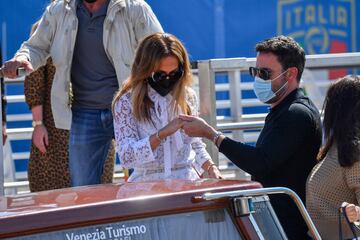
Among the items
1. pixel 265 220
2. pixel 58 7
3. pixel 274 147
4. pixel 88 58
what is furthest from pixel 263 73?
pixel 265 220

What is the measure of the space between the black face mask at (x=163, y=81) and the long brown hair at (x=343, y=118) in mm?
794

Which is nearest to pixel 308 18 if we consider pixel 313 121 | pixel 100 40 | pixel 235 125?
pixel 235 125

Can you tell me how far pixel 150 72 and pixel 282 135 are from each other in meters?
0.78

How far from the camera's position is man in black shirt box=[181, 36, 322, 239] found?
4.11 metres

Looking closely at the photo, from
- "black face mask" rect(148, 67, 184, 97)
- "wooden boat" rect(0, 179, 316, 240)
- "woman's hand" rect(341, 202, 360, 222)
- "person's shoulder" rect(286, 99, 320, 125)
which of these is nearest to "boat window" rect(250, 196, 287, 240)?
"wooden boat" rect(0, 179, 316, 240)

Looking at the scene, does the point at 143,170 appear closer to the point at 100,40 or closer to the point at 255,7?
the point at 100,40

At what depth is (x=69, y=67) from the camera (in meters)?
5.22

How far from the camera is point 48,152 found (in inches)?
223

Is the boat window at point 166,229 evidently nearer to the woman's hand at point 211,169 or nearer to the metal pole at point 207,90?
the woman's hand at point 211,169

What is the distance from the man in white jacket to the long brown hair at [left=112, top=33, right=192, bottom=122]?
2.31 ft

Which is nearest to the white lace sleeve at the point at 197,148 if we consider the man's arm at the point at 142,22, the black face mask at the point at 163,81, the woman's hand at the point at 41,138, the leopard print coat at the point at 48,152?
the black face mask at the point at 163,81

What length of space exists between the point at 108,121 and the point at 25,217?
2694 millimetres

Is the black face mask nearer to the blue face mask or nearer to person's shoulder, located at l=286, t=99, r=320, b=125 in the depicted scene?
the blue face mask

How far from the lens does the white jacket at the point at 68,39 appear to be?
5.18m
